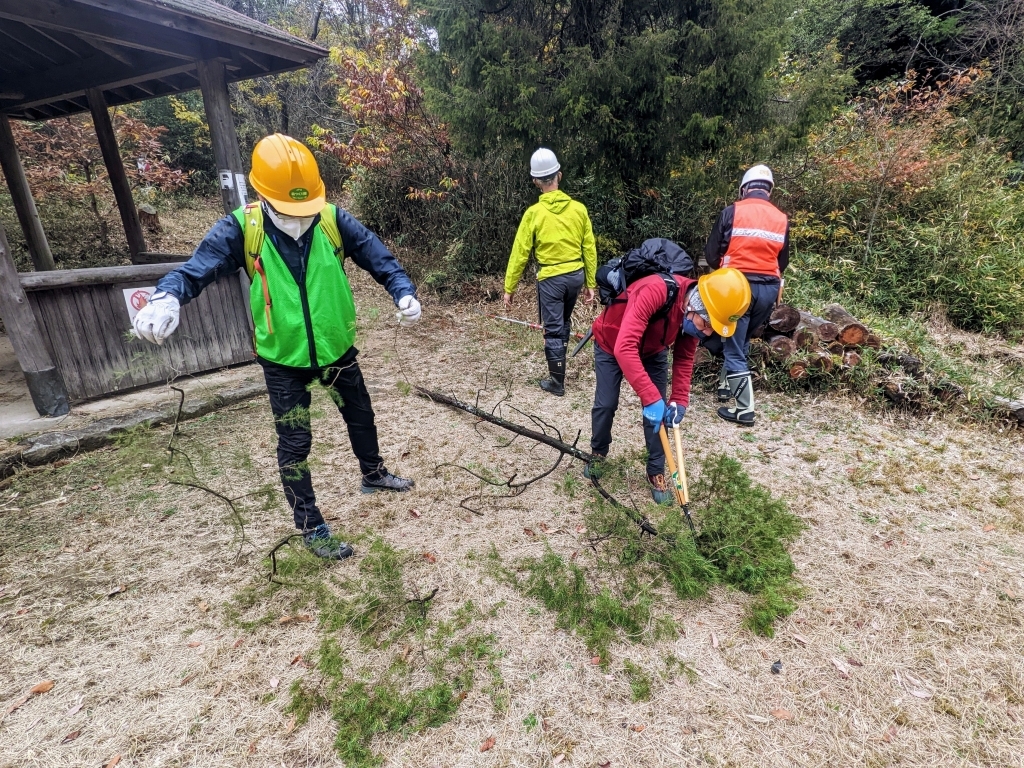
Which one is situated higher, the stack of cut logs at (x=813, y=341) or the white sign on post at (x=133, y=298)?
the white sign on post at (x=133, y=298)

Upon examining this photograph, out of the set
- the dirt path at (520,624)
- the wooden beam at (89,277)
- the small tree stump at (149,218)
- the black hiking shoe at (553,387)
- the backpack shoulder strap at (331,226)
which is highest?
the small tree stump at (149,218)

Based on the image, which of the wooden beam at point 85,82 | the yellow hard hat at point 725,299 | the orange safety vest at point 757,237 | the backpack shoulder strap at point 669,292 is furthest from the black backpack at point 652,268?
the wooden beam at point 85,82

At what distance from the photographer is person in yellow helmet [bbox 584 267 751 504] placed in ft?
8.47

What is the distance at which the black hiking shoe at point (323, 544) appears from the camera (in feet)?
8.99

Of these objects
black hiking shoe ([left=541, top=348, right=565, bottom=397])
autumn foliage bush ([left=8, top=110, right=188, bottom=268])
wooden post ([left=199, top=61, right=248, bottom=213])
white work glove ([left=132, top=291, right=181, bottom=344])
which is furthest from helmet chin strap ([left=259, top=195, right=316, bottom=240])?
autumn foliage bush ([left=8, top=110, right=188, bottom=268])

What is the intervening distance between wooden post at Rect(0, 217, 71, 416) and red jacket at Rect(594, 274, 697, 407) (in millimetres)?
4536

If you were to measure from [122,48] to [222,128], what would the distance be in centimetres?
156

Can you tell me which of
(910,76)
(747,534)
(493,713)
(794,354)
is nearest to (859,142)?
(910,76)

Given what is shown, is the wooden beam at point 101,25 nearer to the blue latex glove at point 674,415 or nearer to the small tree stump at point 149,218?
the blue latex glove at point 674,415

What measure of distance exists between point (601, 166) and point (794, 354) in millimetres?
3666

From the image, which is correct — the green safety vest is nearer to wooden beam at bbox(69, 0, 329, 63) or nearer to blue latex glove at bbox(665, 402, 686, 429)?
blue latex glove at bbox(665, 402, 686, 429)

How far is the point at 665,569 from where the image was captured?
265 centimetres

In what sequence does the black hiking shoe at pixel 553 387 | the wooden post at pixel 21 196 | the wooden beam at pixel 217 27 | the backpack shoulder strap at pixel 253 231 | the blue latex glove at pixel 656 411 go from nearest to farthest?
the backpack shoulder strap at pixel 253 231, the blue latex glove at pixel 656 411, the wooden beam at pixel 217 27, the black hiking shoe at pixel 553 387, the wooden post at pixel 21 196

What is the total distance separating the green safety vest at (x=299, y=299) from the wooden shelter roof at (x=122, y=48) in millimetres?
3177
